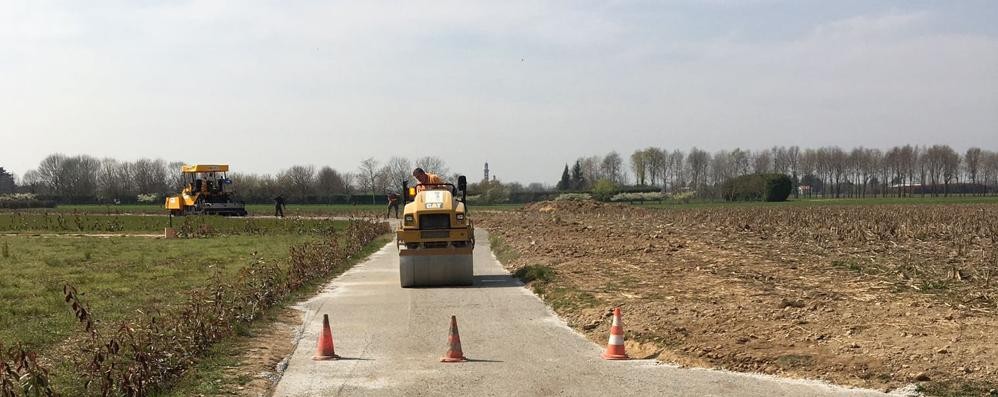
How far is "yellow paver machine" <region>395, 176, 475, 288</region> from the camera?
1817 centimetres

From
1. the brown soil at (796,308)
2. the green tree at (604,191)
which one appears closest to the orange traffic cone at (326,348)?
the brown soil at (796,308)

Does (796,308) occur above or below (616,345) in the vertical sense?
above

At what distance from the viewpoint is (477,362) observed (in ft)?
33.6

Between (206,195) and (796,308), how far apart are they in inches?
1674

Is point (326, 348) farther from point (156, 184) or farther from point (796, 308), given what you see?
point (156, 184)

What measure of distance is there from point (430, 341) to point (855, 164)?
13600 cm

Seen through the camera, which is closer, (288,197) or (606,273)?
(606,273)

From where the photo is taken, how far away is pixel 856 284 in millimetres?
13719

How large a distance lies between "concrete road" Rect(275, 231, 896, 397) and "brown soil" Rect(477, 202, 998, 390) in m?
0.54

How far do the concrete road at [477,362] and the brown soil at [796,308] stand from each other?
54 centimetres

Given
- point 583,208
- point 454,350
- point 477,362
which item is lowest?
point 477,362

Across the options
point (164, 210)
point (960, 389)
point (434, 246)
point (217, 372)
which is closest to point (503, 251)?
point (434, 246)

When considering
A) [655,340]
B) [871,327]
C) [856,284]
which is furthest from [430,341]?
[856,284]

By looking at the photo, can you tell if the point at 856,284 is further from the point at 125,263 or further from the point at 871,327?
the point at 125,263
